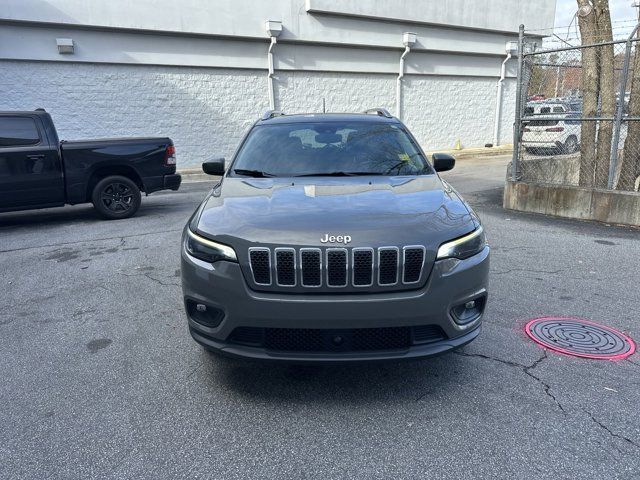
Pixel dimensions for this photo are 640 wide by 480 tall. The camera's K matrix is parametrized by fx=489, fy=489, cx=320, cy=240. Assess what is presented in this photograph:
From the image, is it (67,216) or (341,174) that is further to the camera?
(67,216)

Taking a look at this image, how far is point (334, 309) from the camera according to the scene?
105 inches

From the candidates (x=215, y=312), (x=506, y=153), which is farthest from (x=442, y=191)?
(x=506, y=153)

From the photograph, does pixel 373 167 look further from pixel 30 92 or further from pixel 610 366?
pixel 30 92

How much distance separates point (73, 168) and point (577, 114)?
30.1 ft

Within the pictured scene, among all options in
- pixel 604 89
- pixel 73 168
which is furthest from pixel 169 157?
pixel 604 89

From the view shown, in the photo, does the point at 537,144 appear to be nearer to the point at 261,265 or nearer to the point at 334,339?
the point at 334,339

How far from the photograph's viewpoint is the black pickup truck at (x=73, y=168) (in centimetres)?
784

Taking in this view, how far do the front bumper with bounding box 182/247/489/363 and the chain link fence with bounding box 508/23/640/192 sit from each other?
6.40 meters

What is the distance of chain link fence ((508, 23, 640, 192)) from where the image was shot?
8.27 metres

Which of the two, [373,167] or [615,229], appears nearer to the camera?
[373,167]

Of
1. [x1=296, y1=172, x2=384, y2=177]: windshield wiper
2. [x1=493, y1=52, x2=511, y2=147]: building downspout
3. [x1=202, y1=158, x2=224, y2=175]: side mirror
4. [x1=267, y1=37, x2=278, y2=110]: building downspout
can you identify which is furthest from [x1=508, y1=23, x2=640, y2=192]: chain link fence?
[x1=493, y1=52, x2=511, y2=147]: building downspout

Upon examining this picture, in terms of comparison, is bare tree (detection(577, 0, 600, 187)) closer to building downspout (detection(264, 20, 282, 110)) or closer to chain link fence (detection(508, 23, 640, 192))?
chain link fence (detection(508, 23, 640, 192))

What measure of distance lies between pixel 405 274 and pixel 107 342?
8.37ft

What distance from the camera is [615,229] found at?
7.46 meters
